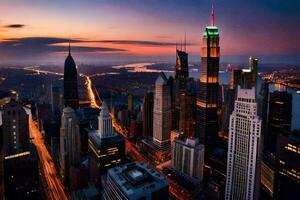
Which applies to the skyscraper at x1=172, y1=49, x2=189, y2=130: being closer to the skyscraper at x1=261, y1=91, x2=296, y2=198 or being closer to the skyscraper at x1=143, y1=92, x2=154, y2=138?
the skyscraper at x1=143, y1=92, x2=154, y2=138

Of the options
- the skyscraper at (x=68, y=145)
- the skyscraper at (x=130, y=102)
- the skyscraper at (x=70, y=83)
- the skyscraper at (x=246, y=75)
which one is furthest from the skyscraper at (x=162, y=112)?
the skyscraper at (x=70, y=83)

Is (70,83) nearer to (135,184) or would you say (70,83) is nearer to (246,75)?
(246,75)

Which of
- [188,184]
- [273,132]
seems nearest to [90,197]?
[188,184]

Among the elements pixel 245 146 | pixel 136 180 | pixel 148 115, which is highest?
pixel 245 146

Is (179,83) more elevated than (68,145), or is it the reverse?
(179,83)

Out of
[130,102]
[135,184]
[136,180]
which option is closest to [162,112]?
[130,102]
